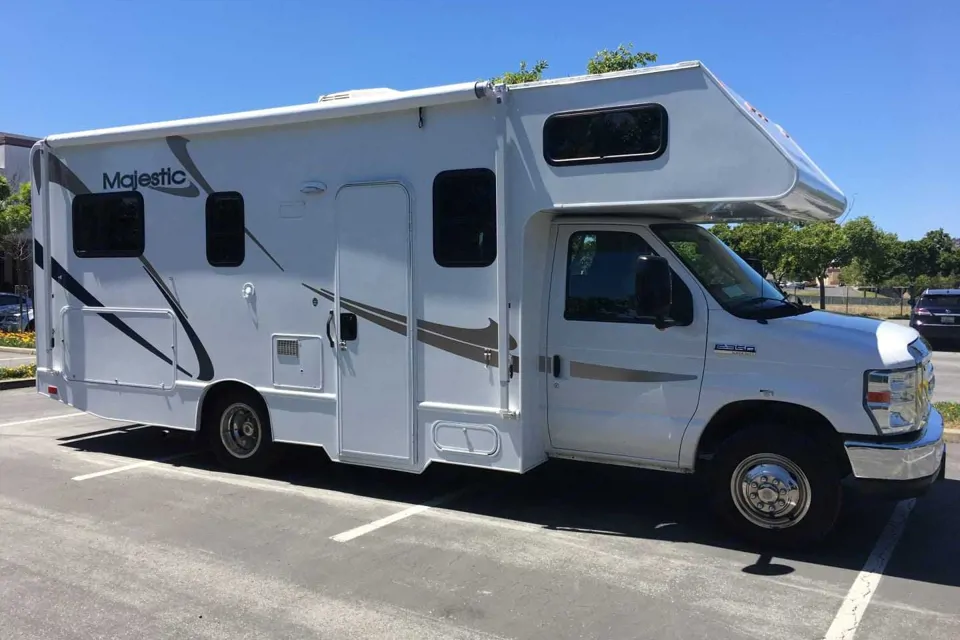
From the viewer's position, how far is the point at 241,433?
6.95 meters

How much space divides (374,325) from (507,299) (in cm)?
122

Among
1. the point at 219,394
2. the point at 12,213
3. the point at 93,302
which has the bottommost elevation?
the point at 219,394

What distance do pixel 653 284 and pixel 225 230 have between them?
12.7ft

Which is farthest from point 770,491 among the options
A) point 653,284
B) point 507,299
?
point 507,299

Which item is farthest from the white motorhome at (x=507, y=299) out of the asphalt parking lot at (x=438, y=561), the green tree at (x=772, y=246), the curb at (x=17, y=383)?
the green tree at (x=772, y=246)

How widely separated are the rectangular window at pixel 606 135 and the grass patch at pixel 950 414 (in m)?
5.58

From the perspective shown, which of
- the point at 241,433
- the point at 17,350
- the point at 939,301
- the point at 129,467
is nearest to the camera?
the point at 241,433

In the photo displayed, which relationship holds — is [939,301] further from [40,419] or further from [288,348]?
[40,419]

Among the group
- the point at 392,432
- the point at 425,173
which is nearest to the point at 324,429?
the point at 392,432

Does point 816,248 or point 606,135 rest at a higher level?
point 816,248

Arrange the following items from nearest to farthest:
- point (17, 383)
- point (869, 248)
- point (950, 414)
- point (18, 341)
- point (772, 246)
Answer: point (950, 414) < point (17, 383) < point (18, 341) < point (772, 246) < point (869, 248)

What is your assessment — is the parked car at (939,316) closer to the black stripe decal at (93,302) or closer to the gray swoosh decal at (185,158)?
the gray swoosh decal at (185,158)

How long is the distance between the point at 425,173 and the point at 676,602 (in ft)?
11.4

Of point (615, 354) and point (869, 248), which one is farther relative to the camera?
point (869, 248)
